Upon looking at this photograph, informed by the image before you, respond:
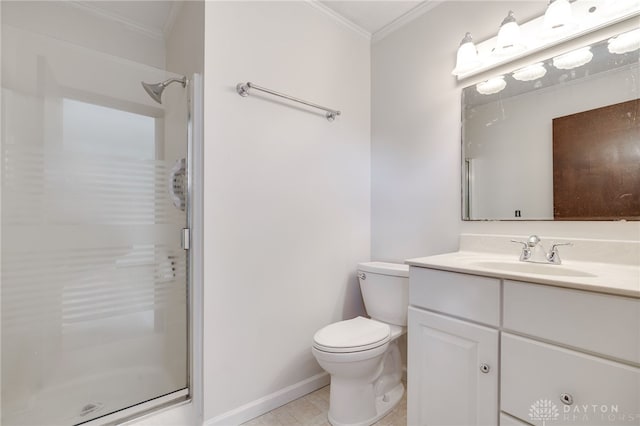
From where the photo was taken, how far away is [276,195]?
5.30 ft

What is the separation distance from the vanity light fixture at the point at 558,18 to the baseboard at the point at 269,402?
7.04ft

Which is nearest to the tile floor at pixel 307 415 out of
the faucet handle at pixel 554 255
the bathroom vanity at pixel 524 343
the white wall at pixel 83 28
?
the bathroom vanity at pixel 524 343

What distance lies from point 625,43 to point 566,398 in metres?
1.36

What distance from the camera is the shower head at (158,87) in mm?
1467

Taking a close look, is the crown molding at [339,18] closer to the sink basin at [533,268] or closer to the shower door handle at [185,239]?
the shower door handle at [185,239]

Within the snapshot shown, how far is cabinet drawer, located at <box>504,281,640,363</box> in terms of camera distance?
0.78 meters

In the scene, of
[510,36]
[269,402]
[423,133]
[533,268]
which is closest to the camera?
[533,268]

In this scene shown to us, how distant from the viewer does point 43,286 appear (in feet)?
4.00

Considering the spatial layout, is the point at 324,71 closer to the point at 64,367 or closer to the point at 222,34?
the point at 222,34

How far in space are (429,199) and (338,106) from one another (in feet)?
2.79

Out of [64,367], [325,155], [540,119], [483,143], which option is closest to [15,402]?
[64,367]

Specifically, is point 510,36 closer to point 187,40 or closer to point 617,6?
point 617,6

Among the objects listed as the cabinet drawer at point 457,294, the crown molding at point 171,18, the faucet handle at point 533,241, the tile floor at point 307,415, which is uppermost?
the crown molding at point 171,18

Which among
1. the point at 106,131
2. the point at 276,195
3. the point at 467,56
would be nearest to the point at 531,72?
the point at 467,56
